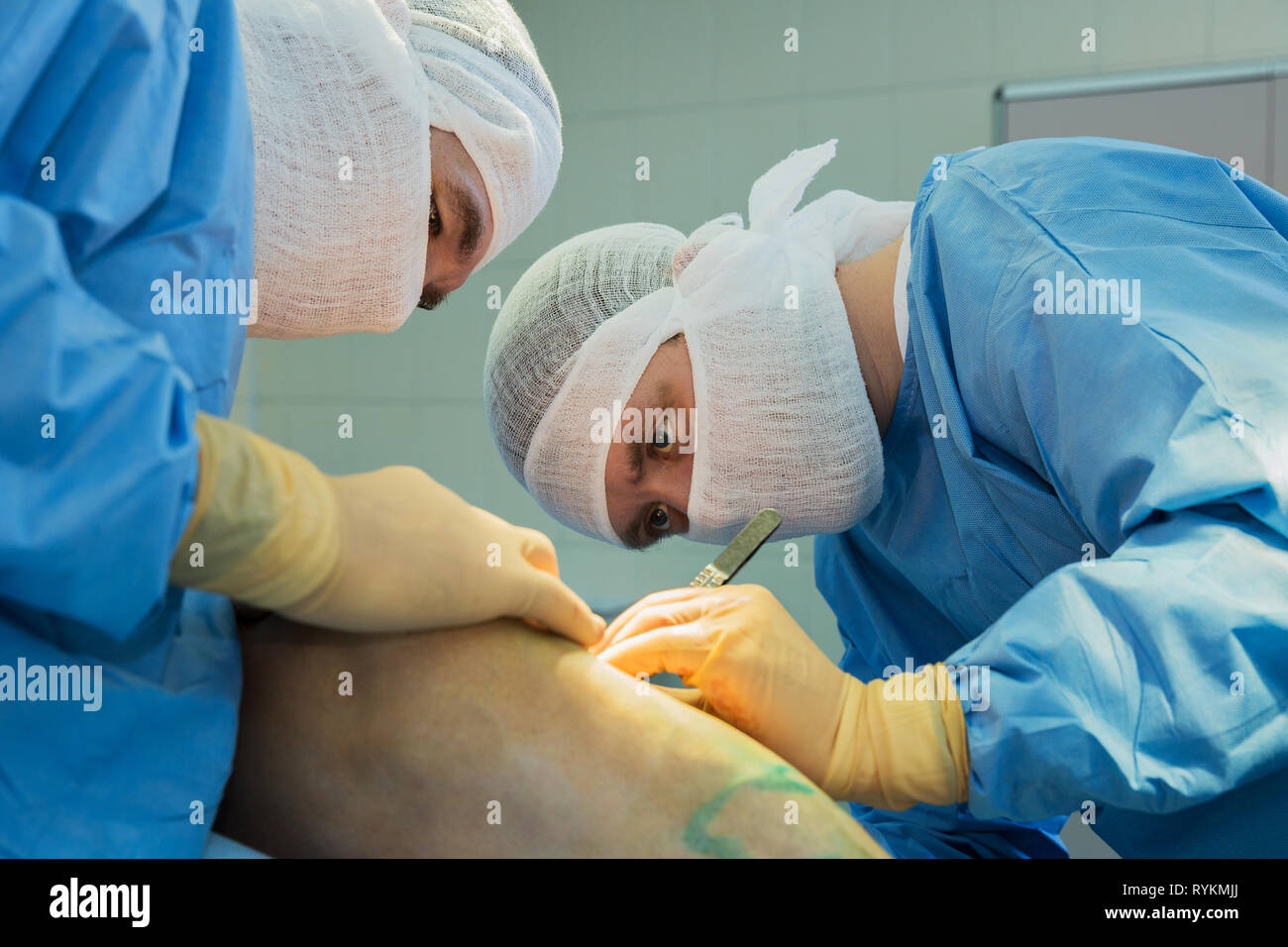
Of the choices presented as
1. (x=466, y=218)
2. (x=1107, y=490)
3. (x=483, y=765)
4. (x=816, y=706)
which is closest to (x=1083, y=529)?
(x=1107, y=490)

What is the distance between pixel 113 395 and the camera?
1.91 feet

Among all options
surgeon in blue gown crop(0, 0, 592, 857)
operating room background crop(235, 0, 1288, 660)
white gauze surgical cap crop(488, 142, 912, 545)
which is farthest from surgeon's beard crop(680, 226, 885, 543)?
operating room background crop(235, 0, 1288, 660)

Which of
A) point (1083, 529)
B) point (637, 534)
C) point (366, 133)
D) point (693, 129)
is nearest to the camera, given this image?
point (1083, 529)

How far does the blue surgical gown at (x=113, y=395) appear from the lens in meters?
0.57

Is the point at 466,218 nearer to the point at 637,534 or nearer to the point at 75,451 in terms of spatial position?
the point at 637,534

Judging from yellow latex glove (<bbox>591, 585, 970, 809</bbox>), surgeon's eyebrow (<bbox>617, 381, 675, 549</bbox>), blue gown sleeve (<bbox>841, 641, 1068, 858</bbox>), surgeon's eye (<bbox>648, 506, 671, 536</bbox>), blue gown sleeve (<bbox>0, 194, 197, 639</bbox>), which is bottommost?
blue gown sleeve (<bbox>841, 641, 1068, 858</bbox>)

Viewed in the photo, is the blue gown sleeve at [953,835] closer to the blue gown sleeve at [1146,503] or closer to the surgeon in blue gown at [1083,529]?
the surgeon in blue gown at [1083,529]

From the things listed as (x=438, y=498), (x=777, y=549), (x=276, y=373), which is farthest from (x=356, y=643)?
(x=276, y=373)

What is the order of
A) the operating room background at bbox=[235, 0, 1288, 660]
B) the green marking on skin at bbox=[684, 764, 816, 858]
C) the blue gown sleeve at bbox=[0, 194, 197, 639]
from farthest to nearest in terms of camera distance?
the operating room background at bbox=[235, 0, 1288, 660] < the green marking on skin at bbox=[684, 764, 816, 858] < the blue gown sleeve at bbox=[0, 194, 197, 639]

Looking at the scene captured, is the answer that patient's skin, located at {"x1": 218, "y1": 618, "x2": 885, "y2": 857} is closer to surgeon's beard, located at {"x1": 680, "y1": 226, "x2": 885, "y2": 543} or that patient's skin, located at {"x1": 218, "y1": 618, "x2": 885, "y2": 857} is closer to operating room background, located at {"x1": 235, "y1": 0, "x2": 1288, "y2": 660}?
surgeon's beard, located at {"x1": 680, "y1": 226, "x2": 885, "y2": 543}

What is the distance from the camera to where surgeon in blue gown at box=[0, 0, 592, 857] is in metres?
0.57

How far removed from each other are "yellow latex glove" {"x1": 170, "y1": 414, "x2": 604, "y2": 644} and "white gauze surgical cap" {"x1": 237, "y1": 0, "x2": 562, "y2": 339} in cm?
55

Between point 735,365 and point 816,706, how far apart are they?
0.50 meters
